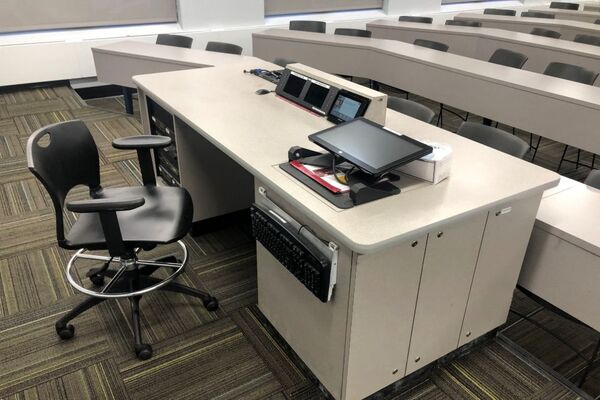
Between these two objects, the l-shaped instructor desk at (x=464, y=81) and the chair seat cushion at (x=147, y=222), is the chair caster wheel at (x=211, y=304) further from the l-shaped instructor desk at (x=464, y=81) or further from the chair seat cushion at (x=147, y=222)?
the l-shaped instructor desk at (x=464, y=81)

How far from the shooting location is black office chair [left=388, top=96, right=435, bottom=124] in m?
2.44

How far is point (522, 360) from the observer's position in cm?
198

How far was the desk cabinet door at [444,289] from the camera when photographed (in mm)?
1581

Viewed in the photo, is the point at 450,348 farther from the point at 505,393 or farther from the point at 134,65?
the point at 134,65

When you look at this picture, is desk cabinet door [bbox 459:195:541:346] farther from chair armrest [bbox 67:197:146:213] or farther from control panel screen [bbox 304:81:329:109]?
chair armrest [bbox 67:197:146:213]

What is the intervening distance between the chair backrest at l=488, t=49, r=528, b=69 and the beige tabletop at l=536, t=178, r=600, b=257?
7.73 feet

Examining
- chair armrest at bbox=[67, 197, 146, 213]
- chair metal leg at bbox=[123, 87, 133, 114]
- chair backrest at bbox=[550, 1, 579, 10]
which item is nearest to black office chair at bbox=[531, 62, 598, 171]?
chair armrest at bbox=[67, 197, 146, 213]

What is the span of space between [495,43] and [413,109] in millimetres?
2821

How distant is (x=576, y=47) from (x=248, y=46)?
3698mm

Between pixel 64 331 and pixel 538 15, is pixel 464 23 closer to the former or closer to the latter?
pixel 538 15

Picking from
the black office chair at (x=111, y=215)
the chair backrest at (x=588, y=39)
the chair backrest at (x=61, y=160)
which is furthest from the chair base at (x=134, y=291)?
the chair backrest at (x=588, y=39)

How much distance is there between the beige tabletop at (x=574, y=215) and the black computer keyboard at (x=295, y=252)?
911mm

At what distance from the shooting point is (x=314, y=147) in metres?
1.88

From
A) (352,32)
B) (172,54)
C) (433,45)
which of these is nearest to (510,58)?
(433,45)
